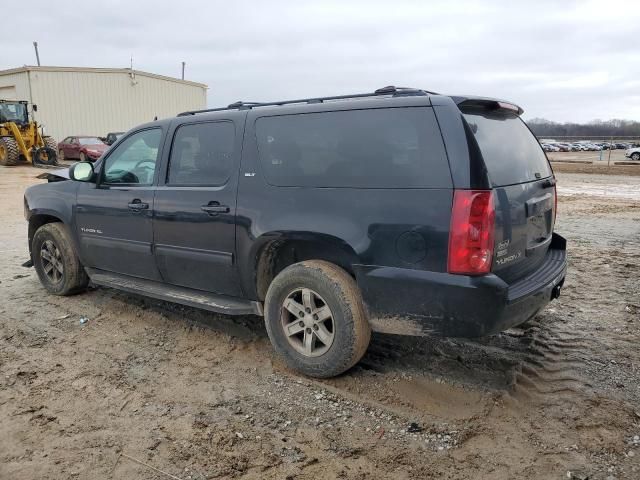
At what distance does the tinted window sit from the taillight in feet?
5.96

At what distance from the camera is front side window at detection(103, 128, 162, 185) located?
15.1 ft

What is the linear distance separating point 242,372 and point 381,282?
130 cm

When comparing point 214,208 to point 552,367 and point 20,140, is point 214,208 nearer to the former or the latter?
point 552,367

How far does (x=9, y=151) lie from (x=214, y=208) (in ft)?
74.3

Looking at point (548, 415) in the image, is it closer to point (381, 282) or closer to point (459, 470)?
point (459, 470)

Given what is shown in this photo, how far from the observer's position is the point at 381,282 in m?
3.26

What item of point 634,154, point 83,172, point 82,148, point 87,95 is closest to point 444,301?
point 83,172

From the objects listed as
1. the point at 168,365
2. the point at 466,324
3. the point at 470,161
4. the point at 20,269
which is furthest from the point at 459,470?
the point at 20,269

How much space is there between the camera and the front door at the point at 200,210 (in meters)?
3.99

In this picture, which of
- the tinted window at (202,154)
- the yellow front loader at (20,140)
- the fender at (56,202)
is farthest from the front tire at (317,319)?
the yellow front loader at (20,140)

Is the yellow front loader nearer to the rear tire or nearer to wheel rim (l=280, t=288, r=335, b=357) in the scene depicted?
the rear tire

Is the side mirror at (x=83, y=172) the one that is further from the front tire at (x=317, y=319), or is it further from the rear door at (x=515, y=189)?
the rear door at (x=515, y=189)

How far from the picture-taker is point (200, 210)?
4082mm

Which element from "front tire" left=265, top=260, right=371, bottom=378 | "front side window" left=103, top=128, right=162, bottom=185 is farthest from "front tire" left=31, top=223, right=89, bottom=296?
"front tire" left=265, top=260, right=371, bottom=378
